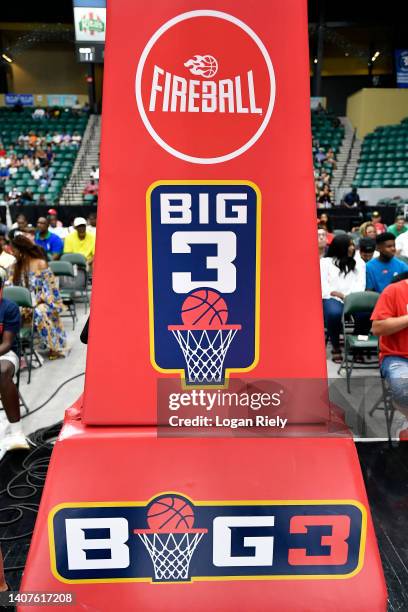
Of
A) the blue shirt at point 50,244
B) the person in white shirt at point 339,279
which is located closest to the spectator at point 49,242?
the blue shirt at point 50,244

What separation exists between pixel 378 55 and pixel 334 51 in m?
2.27

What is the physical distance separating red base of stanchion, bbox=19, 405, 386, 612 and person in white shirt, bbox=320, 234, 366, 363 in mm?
3709

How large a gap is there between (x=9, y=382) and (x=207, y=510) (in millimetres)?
2227

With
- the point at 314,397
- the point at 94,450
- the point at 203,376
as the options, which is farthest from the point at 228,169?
the point at 94,450

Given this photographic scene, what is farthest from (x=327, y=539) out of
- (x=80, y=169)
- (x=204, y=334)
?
(x=80, y=169)

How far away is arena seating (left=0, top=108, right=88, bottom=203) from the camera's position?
53.7 ft

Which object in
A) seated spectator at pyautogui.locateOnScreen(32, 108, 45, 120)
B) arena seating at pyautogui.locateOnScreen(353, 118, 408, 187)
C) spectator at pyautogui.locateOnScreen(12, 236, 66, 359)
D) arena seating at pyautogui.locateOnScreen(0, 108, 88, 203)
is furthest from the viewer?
seated spectator at pyautogui.locateOnScreen(32, 108, 45, 120)

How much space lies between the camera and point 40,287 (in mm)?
4898

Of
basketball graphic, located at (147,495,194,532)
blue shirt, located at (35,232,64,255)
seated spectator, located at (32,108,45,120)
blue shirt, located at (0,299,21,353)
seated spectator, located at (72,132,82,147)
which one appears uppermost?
seated spectator, located at (32,108,45,120)

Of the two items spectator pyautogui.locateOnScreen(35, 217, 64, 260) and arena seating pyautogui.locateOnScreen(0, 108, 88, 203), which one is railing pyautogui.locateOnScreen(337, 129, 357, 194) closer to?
arena seating pyautogui.locateOnScreen(0, 108, 88, 203)

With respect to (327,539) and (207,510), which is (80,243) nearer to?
(207,510)

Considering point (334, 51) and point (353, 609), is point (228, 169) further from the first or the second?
point (334, 51)

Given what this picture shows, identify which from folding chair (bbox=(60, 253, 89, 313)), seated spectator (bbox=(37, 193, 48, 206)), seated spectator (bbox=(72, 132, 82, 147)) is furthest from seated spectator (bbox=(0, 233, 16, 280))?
seated spectator (bbox=(72, 132, 82, 147))

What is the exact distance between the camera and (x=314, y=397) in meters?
1.45
